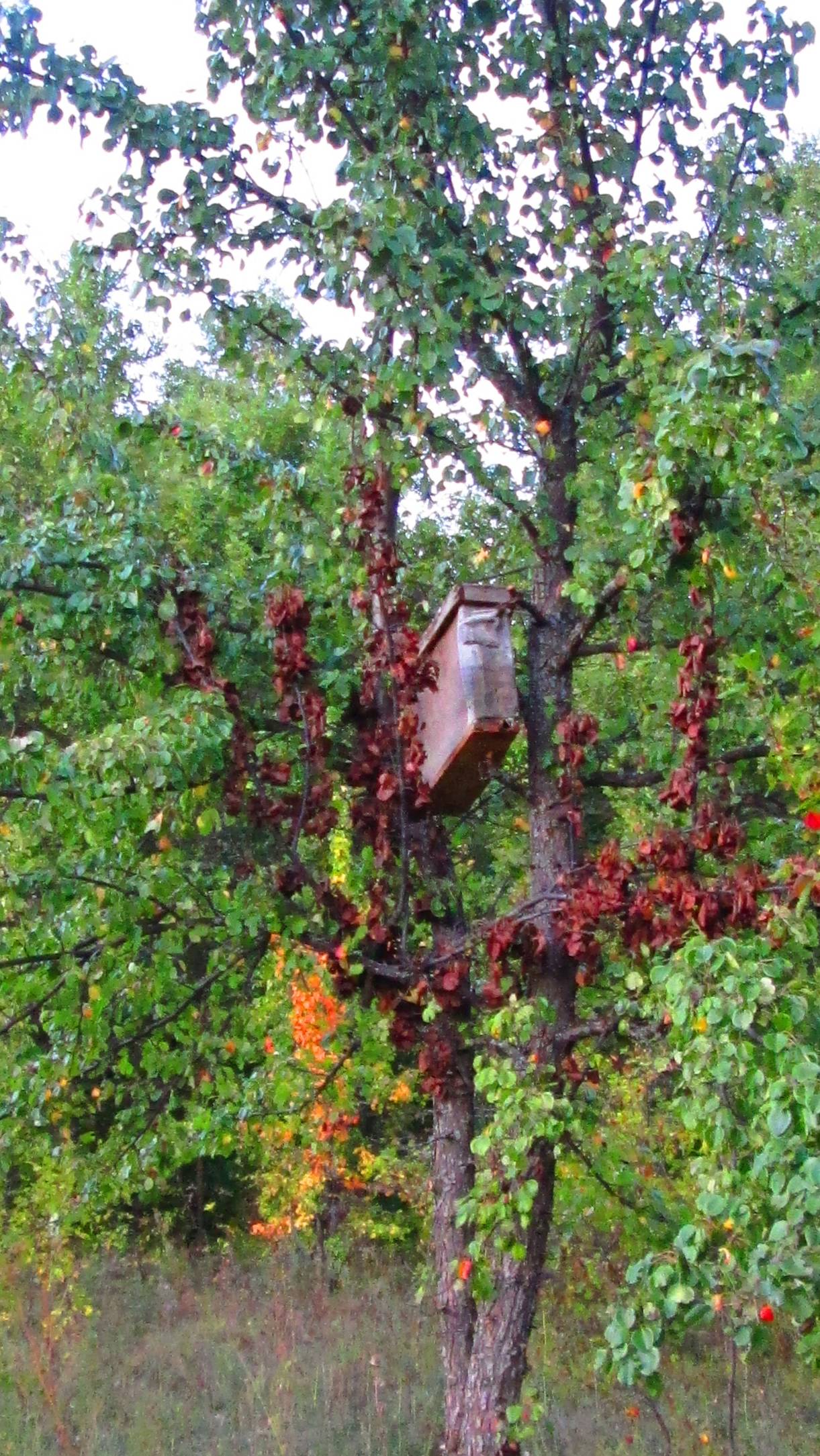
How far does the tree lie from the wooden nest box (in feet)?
0.38

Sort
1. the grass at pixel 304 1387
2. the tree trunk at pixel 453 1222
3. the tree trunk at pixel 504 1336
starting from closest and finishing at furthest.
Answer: the tree trunk at pixel 504 1336, the tree trunk at pixel 453 1222, the grass at pixel 304 1387

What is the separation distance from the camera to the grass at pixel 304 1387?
19.6ft

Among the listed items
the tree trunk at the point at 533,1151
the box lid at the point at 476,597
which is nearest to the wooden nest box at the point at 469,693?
the box lid at the point at 476,597

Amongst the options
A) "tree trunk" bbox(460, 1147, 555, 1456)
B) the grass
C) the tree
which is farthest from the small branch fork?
the grass

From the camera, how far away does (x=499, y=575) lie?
4.13 m

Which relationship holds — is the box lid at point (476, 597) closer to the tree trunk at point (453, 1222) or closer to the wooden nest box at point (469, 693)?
the wooden nest box at point (469, 693)

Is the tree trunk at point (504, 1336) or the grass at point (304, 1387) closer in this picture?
the tree trunk at point (504, 1336)

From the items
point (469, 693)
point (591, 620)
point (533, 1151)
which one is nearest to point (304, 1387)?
point (533, 1151)

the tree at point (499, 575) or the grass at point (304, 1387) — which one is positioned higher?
the tree at point (499, 575)

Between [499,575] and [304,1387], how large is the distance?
15.3ft

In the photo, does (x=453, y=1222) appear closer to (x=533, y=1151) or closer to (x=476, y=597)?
Result: (x=533, y=1151)

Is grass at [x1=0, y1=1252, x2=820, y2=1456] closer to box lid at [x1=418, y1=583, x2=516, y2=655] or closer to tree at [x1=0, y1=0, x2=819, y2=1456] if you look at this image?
tree at [x1=0, y1=0, x2=819, y2=1456]

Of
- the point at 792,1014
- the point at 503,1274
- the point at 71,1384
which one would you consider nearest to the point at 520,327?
the point at 792,1014

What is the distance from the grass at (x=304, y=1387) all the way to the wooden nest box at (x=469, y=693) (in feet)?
9.45
